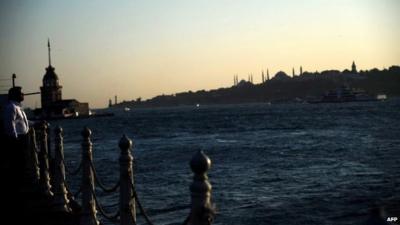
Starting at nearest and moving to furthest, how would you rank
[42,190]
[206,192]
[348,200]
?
[206,192] < [42,190] < [348,200]

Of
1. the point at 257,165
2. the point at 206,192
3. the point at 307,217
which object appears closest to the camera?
the point at 206,192

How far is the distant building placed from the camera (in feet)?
471

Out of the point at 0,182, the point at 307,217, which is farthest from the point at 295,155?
the point at 0,182

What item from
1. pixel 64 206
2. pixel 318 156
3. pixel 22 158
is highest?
pixel 22 158

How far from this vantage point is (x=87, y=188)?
7324 millimetres

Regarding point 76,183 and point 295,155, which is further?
point 295,155

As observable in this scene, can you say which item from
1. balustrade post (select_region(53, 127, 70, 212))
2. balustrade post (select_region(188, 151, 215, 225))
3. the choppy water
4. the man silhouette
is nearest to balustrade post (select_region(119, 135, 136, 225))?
balustrade post (select_region(188, 151, 215, 225))

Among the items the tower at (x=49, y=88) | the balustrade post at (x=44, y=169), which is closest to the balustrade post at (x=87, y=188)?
the balustrade post at (x=44, y=169)

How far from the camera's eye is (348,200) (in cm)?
2020

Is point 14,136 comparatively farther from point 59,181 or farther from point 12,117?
point 59,181

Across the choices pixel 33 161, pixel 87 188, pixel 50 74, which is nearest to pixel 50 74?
pixel 50 74

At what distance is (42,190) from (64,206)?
4.97 feet

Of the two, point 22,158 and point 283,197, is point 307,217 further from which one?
point 22,158

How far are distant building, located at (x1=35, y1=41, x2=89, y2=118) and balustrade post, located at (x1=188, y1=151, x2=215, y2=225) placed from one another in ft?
472
